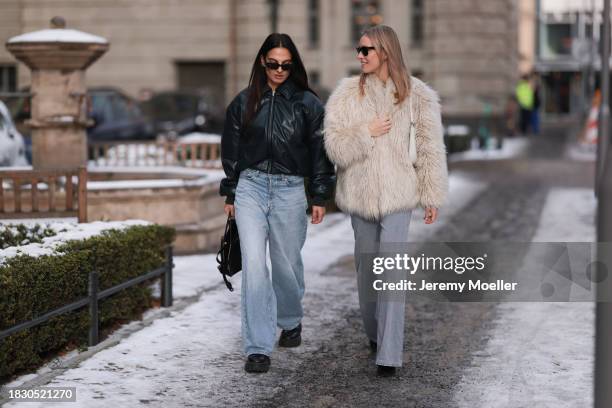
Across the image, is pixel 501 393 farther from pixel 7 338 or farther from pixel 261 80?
pixel 7 338

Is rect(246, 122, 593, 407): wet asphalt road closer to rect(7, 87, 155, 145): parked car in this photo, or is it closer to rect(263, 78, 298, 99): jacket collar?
rect(263, 78, 298, 99): jacket collar

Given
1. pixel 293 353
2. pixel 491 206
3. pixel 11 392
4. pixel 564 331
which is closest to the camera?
pixel 11 392

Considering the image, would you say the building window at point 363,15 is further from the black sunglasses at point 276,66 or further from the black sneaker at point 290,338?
the black sunglasses at point 276,66

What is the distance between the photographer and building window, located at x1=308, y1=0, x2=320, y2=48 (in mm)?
34188

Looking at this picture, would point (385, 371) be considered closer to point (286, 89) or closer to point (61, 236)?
point (286, 89)

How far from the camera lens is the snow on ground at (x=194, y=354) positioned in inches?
232

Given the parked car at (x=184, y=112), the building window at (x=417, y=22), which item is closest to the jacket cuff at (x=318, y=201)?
the parked car at (x=184, y=112)

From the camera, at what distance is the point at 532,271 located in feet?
32.4

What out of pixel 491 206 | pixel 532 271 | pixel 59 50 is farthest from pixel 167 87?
pixel 532 271

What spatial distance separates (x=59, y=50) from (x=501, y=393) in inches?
274

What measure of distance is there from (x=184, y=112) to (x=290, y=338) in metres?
20.3

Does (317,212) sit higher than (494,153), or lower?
higher

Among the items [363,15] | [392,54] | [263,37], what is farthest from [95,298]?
[263,37]

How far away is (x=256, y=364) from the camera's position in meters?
6.37
